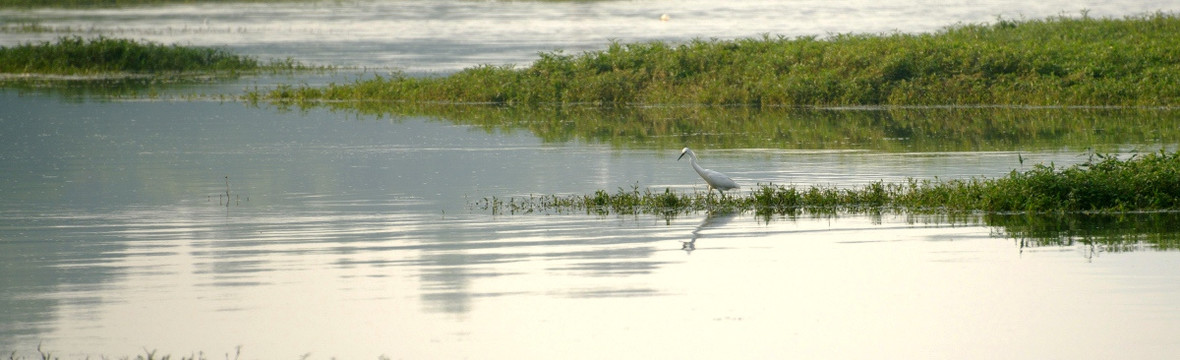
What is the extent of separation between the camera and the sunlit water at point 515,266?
12211 millimetres

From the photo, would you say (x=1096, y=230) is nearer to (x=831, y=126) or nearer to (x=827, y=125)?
(x=831, y=126)

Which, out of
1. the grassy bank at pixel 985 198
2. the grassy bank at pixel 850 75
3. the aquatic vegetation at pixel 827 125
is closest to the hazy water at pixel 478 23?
the grassy bank at pixel 850 75

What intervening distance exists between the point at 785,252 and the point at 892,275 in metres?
1.70

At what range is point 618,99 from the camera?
139 feet

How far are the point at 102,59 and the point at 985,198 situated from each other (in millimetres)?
43799

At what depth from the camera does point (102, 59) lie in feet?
187

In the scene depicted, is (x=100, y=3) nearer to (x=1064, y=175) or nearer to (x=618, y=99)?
(x=618, y=99)

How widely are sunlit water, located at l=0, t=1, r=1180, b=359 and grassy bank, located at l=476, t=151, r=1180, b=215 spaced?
560 mm

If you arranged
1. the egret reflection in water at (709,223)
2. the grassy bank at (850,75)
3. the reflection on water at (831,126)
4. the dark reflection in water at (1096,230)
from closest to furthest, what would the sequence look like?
the dark reflection in water at (1096,230) < the egret reflection in water at (709,223) < the reflection on water at (831,126) < the grassy bank at (850,75)

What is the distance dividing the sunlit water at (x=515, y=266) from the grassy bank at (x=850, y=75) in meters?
8.75

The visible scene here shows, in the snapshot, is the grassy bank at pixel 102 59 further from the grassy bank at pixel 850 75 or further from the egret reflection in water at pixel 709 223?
the egret reflection in water at pixel 709 223

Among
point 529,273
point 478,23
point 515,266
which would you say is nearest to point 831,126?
point 515,266

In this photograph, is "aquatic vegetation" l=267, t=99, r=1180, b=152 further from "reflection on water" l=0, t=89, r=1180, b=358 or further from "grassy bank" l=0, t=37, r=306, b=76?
"grassy bank" l=0, t=37, r=306, b=76

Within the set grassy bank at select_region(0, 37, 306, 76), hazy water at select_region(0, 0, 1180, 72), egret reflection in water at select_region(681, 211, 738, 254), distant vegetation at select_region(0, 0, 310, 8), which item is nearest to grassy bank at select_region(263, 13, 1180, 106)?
grassy bank at select_region(0, 37, 306, 76)
